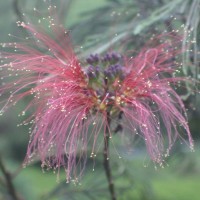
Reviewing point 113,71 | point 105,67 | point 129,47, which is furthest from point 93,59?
point 129,47

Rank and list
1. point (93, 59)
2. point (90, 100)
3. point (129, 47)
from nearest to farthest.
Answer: point (90, 100) < point (93, 59) < point (129, 47)

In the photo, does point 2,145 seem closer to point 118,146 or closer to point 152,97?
point 118,146

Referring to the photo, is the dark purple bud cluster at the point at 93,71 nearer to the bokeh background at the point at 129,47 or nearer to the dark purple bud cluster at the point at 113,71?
the dark purple bud cluster at the point at 113,71

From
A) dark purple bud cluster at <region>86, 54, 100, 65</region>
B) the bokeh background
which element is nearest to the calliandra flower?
dark purple bud cluster at <region>86, 54, 100, 65</region>

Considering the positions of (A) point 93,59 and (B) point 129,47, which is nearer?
(A) point 93,59

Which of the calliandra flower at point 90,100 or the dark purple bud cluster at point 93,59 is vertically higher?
the dark purple bud cluster at point 93,59

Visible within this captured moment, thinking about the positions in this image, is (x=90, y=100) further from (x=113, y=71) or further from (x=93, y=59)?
(x=93, y=59)

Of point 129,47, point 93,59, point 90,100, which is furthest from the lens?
point 129,47

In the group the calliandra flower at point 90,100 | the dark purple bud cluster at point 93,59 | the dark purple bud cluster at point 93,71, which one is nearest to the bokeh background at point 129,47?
the calliandra flower at point 90,100

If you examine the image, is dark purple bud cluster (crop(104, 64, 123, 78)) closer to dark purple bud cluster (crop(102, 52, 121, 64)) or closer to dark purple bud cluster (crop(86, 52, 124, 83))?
dark purple bud cluster (crop(86, 52, 124, 83))
